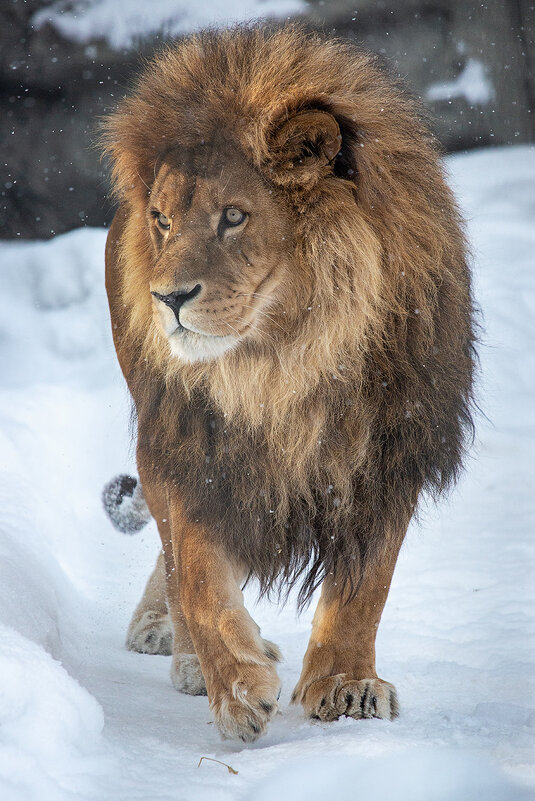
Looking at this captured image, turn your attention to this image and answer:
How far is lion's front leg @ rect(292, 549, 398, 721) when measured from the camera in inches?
91.8

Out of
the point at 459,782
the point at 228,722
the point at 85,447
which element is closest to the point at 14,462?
the point at 85,447

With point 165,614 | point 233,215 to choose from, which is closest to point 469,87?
point 165,614

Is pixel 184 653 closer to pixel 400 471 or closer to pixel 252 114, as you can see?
pixel 400 471

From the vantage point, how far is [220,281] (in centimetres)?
211

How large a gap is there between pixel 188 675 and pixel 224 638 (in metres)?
0.58

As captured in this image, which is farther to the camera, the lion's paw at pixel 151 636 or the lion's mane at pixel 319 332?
the lion's paw at pixel 151 636

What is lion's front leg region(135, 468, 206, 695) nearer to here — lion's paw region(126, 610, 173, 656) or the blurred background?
lion's paw region(126, 610, 173, 656)

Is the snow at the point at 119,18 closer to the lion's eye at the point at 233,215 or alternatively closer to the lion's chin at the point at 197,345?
the lion's eye at the point at 233,215

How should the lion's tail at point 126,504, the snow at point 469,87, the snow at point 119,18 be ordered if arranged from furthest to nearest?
the snow at point 469,87, the snow at point 119,18, the lion's tail at point 126,504

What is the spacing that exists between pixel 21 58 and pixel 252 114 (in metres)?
5.02

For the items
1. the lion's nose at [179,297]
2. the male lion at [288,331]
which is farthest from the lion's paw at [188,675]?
the lion's nose at [179,297]

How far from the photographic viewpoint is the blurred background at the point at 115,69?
6.57 metres

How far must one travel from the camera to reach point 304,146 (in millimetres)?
2201

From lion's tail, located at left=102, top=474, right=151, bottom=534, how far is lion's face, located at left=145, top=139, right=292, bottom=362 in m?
1.70
